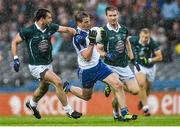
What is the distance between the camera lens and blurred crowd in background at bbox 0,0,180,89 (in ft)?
83.3

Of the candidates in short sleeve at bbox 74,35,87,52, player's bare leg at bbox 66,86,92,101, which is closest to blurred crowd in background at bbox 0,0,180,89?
player's bare leg at bbox 66,86,92,101

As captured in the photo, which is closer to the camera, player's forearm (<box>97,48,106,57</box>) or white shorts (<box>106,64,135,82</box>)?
player's forearm (<box>97,48,106,57</box>)

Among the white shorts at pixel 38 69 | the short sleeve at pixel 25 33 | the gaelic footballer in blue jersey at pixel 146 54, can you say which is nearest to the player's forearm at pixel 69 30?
the short sleeve at pixel 25 33

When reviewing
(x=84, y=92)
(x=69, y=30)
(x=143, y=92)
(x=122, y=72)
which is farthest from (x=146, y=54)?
(x=69, y=30)

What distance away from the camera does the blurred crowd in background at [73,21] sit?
25.4 m

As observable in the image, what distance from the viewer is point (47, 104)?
2480 cm

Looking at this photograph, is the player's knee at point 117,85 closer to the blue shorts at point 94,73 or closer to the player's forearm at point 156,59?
the blue shorts at point 94,73

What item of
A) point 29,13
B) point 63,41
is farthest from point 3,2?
point 63,41

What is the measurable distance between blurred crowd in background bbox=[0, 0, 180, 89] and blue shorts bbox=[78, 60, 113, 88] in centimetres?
677

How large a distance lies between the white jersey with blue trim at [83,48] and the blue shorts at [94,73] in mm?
87

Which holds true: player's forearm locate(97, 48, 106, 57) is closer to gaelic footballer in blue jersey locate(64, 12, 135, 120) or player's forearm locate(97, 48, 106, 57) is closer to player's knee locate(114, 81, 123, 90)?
gaelic footballer in blue jersey locate(64, 12, 135, 120)

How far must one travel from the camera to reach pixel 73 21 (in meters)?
26.7

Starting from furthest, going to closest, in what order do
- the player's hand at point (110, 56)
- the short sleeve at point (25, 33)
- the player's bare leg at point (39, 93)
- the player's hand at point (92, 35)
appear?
the player's bare leg at point (39, 93) < the player's hand at point (110, 56) < the short sleeve at point (25, 33) < the player's hand at point (92, 35)

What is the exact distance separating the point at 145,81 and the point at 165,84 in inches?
74.7
